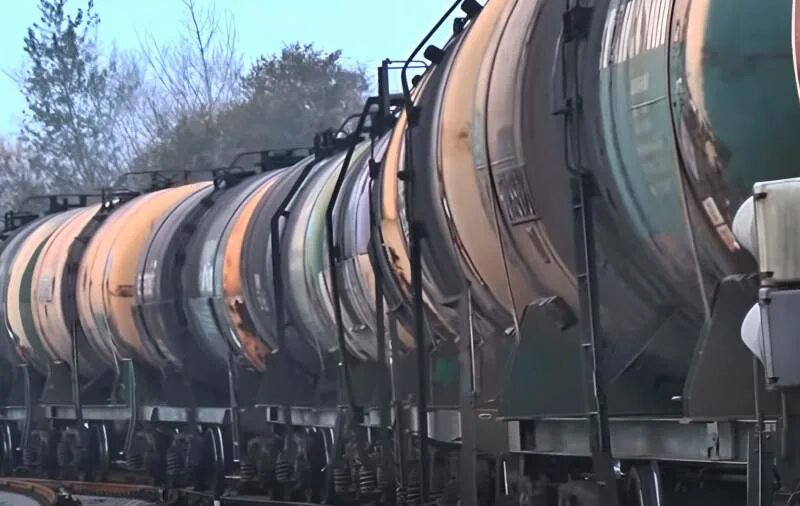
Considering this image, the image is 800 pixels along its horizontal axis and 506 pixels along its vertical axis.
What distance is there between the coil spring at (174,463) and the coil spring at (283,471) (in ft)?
9.49

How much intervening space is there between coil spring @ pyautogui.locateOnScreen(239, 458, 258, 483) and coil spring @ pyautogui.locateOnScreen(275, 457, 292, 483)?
55cm

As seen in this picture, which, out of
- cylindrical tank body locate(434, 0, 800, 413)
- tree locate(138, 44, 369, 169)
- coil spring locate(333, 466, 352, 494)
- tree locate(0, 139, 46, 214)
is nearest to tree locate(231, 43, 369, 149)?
tree locate(138, 44, 369, 169)

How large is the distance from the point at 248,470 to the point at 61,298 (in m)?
4.55

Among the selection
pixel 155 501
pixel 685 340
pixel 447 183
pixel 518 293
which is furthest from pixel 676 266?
pixel 155 501

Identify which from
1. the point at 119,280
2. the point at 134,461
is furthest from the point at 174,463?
the point at 119,280

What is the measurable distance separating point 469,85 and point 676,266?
2.36 meters

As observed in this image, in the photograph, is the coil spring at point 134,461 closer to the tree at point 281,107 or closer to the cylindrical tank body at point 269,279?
the cylindrical tank body at point 269,279

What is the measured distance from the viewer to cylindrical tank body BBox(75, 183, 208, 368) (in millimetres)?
15250

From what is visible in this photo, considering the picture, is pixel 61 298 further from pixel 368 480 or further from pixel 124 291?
pixel 368 480

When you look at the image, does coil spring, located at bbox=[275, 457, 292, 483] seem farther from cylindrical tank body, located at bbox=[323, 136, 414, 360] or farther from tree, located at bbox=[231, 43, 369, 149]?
tree, located at bbox=[231, 43, 369, 149]

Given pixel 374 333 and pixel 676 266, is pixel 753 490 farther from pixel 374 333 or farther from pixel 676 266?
pixel 374 333

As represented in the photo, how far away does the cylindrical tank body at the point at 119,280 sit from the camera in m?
15.2

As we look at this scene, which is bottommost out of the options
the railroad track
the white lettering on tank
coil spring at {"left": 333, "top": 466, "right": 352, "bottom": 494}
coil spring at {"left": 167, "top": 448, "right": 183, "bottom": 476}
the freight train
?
the railroad track

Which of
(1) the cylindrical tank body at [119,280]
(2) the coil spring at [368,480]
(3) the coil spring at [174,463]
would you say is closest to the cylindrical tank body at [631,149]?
(2) the coil spring at [368,480]
